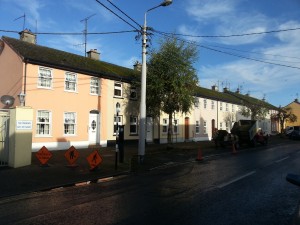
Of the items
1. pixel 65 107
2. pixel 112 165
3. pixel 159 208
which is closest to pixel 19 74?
pixel 65 107

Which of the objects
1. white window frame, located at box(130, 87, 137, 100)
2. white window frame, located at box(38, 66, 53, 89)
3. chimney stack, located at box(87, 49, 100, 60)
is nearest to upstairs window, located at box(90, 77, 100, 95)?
white window frame, located at box(38, 66, 53, 89)

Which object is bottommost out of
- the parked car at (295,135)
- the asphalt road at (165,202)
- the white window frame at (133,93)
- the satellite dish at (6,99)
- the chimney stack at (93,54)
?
the asphalt road at (165,202)

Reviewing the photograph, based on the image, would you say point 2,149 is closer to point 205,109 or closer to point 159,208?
point 159,208

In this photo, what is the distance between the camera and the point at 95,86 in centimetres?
2625

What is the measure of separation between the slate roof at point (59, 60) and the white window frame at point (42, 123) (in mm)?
3183

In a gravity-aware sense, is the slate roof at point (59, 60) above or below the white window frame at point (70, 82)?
above

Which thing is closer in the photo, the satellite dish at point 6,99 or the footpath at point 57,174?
the footpath at point 57,174

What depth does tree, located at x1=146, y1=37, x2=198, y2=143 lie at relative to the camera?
25859mm

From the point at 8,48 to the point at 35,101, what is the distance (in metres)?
4.21

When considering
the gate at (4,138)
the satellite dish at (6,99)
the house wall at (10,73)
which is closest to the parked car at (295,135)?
the house wall at (10,73)

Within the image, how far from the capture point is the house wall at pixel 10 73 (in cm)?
2170

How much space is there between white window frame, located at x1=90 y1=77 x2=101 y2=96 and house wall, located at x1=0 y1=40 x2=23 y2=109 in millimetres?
5648

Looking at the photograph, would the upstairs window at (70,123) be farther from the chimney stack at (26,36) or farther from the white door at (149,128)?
the white door at (149,128)

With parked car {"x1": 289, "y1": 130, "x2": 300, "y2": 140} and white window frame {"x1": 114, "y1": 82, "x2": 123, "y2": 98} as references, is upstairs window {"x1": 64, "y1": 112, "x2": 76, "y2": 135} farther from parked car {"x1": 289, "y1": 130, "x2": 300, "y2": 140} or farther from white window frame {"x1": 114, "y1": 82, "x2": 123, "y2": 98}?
parked car {"x1": 289, "y1": 130, "x2": 300, "y2": 140}
